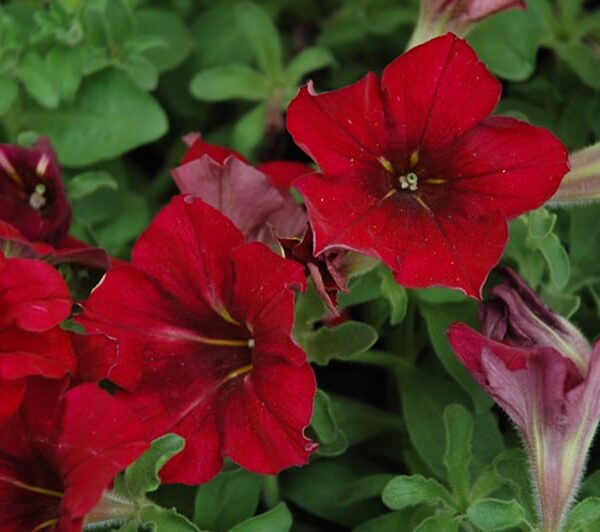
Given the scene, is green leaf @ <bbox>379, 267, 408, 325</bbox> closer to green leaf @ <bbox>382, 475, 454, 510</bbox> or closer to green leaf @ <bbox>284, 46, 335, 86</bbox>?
green leaf @ <bbox>382, 475, 454, 510</bbox>

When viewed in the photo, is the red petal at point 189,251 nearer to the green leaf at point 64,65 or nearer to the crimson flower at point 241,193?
the crimson flower at point 241,193

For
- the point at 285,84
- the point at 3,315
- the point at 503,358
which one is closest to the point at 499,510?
the point at 503,358

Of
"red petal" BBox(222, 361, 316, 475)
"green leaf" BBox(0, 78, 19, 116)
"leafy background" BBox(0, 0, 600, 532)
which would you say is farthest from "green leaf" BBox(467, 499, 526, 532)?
"green leaf" BBox(0, 78, 19, 116)

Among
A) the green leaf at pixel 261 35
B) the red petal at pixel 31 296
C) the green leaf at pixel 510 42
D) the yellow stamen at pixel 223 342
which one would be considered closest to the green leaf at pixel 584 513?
the yellow stamen at pixel 223 342

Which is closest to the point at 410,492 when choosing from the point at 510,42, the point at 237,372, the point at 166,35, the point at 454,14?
the point at 237,372

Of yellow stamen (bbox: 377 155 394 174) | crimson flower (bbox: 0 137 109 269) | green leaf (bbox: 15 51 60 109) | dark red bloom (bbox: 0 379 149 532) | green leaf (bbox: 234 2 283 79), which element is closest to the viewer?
dark red bloom (bbox: 0 379 149 532)
